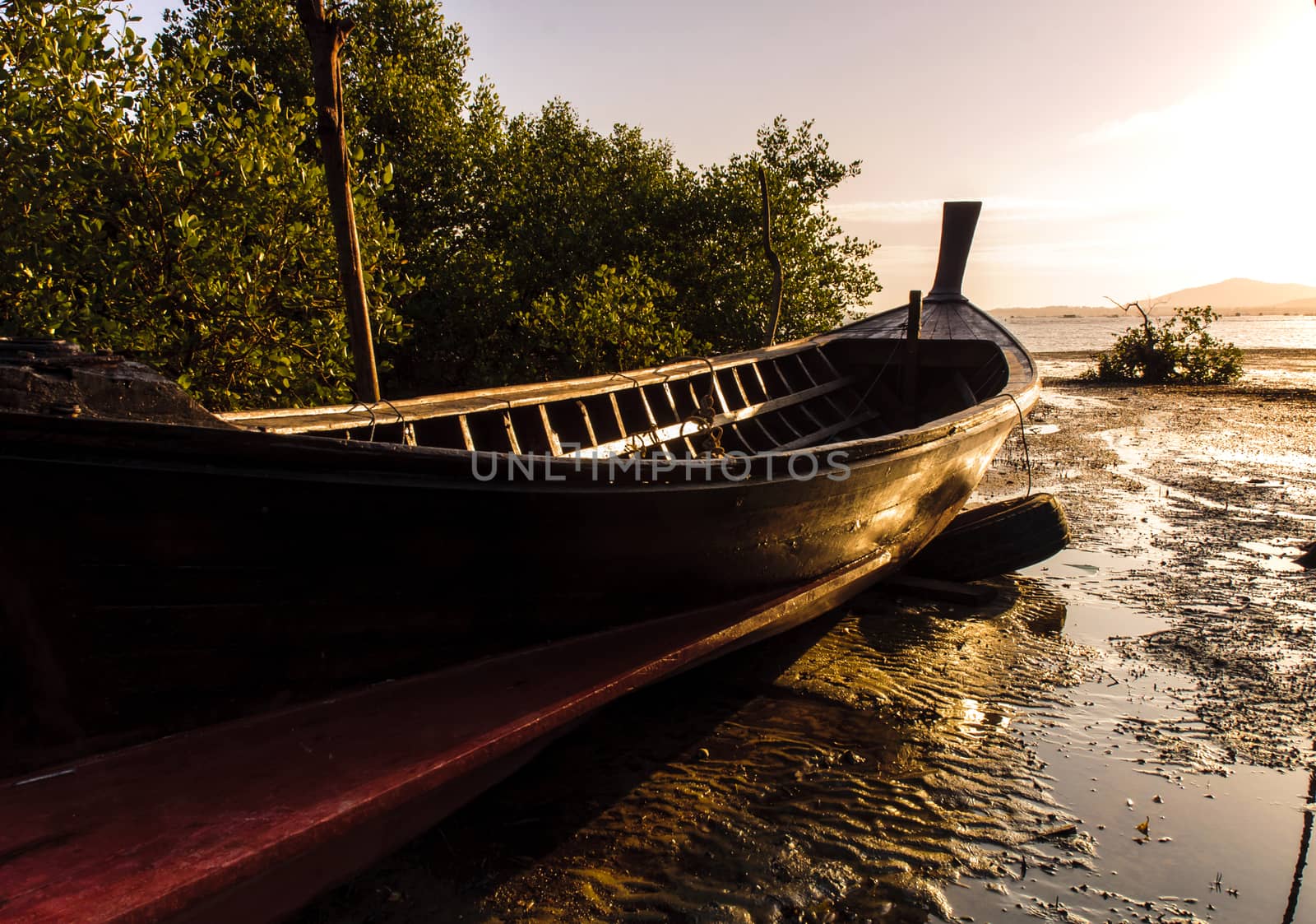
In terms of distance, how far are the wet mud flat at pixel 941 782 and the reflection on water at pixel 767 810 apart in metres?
0.01

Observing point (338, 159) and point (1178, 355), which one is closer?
point (338, 159)

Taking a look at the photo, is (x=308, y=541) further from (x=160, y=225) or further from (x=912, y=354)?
(x=912, y=354)

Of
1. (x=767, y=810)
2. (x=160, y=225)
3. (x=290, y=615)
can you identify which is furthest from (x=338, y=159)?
(x=767, y=810)

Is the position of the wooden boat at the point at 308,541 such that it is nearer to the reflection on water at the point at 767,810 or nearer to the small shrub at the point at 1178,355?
the reflection on water at the point at 767,810

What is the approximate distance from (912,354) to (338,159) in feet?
22.0

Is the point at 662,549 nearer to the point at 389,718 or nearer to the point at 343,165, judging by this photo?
the point at 389,718

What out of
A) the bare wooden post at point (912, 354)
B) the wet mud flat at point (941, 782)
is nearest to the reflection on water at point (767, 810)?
the wet mud flat at point (941, 782)

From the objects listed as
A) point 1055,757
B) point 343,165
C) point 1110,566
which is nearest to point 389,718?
point 1055,757

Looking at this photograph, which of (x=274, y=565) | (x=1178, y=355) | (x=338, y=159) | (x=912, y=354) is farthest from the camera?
(x=1178, y=355)

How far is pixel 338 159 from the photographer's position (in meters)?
5.78

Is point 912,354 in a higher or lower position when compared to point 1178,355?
higher

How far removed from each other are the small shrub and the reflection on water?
2230cm

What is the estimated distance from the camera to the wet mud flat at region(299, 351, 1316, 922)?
3164mm

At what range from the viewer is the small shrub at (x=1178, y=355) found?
2272 cm
